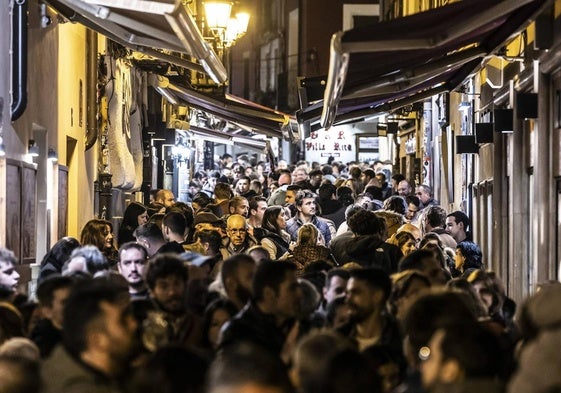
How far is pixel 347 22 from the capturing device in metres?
52.7

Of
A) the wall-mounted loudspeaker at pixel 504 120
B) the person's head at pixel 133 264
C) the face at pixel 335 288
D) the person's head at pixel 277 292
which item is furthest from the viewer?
the wall-mounted loudspeaker at pixel 504 120

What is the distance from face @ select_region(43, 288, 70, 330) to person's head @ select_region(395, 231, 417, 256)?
5.73 metres

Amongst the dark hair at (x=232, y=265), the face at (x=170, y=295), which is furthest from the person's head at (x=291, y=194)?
the face at (x=170, y=295)

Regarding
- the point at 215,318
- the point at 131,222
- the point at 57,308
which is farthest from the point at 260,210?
the point at 57,308

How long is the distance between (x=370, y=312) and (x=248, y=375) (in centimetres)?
328

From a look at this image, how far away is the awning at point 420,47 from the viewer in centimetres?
1123

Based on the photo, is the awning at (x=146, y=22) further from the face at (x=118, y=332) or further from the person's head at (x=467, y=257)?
the face at (x=118, y=332)

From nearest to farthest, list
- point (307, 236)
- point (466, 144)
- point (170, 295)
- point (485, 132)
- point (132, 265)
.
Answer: point (170, 295) < point (132, 265) < point (307, 236) < point (485, 132) < point (466, 144)

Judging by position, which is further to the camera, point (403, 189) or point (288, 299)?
point (403, 189)

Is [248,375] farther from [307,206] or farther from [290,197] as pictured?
[290,197]

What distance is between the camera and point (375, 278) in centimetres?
837

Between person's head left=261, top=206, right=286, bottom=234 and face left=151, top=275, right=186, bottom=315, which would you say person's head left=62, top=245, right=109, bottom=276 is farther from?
person's head left=261, top=206, right=286, bottom=234

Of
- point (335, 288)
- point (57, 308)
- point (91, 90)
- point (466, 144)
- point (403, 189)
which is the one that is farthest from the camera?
point (403, 189)

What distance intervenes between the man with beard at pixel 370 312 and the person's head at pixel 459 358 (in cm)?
217
